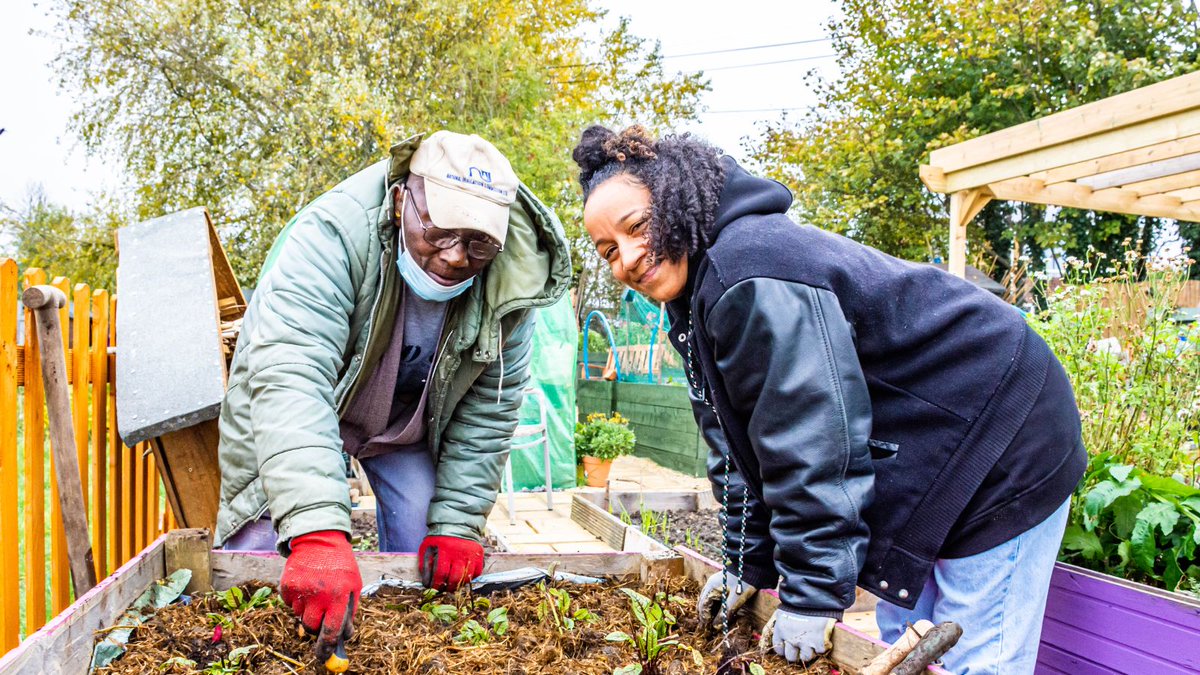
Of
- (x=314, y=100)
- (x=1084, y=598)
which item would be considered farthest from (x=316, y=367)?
(x=314, y=100)

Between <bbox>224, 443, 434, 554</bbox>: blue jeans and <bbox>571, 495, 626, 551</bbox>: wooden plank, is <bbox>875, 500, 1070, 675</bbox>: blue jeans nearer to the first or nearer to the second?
<bbox>224, 443, 434, 554</bbox>: blue jeans

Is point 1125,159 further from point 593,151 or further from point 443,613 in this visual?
point 443,613

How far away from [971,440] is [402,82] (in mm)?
10140

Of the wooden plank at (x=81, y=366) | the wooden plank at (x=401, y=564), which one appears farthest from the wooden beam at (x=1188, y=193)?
the wooden plank at (x=81, y=366)

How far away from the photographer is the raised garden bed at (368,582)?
1.45 metres

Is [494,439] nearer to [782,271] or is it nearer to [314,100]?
[782,271]

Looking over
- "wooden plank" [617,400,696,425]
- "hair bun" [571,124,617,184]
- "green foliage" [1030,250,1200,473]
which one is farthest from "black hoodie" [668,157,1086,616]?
"wooden plank" [617,400,696,425]

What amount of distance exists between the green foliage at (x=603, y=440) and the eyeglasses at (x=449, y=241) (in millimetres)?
5129

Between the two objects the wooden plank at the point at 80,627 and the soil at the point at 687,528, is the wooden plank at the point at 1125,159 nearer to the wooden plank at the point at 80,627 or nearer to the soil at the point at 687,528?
the soil at the point at 687,528

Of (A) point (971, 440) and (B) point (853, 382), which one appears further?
(A) point (971, 440)

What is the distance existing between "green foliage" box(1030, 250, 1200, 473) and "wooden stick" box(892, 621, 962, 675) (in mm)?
1430

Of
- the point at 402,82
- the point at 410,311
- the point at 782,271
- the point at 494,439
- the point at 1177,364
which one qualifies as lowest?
the point at 494,439

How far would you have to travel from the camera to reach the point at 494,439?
8.11 feet

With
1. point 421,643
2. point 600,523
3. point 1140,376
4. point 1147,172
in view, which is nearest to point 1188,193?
point 1147,172
